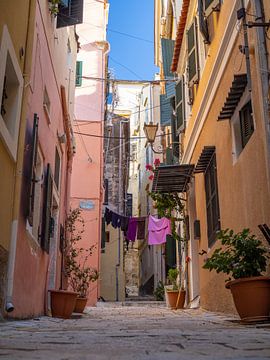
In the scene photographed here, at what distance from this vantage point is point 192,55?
1134 centimetres

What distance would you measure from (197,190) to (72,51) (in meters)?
6.42

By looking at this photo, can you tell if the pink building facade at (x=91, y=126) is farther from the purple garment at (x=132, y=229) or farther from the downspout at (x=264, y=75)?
the downspout at (x=264, y=75)

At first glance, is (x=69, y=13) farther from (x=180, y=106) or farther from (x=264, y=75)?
(x=264, y=75)

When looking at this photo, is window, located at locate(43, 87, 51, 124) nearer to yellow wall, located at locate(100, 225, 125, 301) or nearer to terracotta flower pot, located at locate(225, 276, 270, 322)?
terracotta flower pot, located at locate(225, 276, 270, 322)

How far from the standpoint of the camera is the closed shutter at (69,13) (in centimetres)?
1083

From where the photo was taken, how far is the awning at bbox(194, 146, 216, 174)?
886cm

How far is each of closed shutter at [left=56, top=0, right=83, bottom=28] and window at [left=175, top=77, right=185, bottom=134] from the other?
10.9 feet

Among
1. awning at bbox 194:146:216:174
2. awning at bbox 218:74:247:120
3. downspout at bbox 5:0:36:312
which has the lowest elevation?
downspout at bbox 5:0:36:312

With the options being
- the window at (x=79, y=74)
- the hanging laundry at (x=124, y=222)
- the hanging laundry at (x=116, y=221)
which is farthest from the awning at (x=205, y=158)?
the hanging laundry at (x=124, y=222)

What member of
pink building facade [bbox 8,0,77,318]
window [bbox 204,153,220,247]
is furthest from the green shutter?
window [bbox 204,153,220,247]

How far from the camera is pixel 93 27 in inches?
811

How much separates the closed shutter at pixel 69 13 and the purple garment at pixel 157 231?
9103 millimetres

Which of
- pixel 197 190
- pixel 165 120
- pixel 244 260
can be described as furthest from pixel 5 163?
pixel 165 120

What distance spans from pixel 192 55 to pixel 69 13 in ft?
9.87
